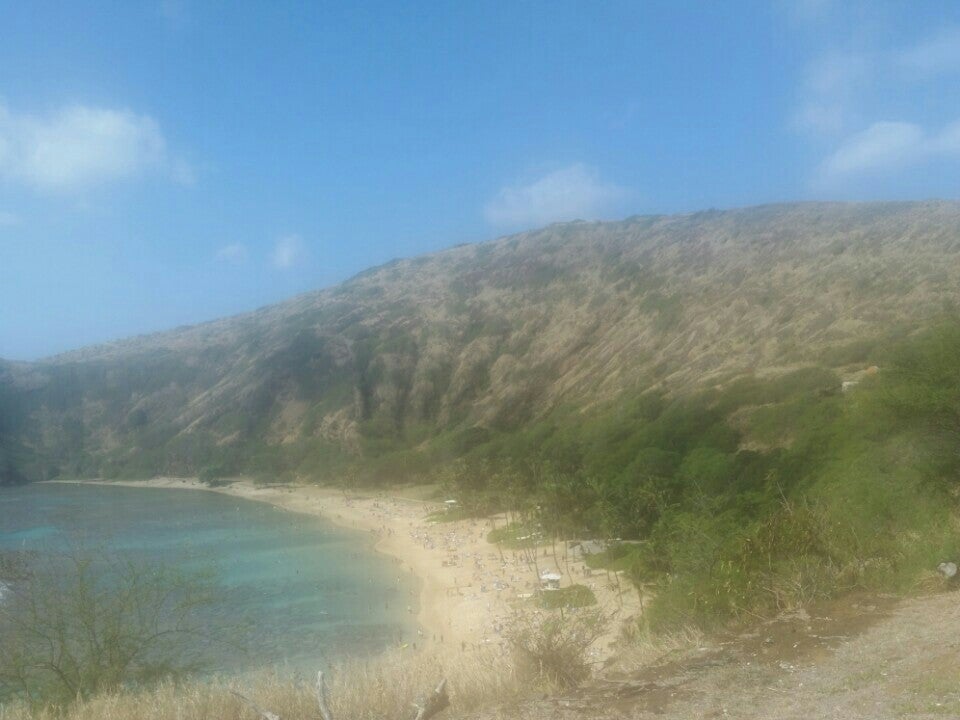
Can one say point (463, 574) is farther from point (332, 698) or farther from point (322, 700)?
point (322, 700)

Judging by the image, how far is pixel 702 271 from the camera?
260 ft

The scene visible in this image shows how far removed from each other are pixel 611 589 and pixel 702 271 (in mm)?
59393

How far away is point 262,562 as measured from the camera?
37438 millimetres

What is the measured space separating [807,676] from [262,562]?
3323 centimetres

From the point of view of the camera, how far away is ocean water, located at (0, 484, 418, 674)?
22.9m

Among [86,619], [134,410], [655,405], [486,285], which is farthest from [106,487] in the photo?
[86,619]

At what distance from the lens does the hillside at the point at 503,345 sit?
55.3 m

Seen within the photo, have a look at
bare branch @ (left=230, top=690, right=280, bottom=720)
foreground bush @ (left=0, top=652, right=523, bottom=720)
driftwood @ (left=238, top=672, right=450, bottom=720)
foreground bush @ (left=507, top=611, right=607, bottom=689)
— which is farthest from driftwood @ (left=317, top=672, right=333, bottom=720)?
foreground bush @ (left=507, top=611, right=607, bottom=689)

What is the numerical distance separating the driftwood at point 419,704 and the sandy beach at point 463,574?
4.90 meters

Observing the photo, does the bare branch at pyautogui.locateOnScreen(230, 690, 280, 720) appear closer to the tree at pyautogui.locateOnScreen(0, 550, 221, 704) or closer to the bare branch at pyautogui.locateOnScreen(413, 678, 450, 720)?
the bare branch at pyautogui.locateOnScreen(413, 678, 450, 720)

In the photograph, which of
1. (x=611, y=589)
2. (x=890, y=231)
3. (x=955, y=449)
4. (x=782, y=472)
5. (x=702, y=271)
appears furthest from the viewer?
(x=702, y=271)

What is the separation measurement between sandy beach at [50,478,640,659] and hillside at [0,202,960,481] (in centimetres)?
1763

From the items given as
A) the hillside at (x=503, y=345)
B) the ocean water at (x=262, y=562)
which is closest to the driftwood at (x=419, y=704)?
the ocean water at (x=262, y=562)

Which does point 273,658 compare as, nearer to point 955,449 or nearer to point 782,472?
point 955,449
